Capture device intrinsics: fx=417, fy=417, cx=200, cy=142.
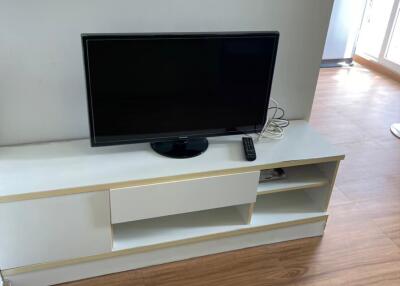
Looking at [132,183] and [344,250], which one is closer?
[132,183]

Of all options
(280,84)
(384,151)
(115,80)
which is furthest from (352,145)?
(115,80)

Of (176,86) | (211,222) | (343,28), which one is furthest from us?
(343,28)

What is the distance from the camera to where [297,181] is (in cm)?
209

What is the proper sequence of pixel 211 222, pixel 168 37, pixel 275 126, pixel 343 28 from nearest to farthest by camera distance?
pixel 168 37 < pixel 211 222 < pixel 275 126 < pixel 343 28

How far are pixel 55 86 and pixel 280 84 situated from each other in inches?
44.4

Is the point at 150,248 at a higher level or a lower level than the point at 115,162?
lower

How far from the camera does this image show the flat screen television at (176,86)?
164 centimetres

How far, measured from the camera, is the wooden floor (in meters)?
1.94

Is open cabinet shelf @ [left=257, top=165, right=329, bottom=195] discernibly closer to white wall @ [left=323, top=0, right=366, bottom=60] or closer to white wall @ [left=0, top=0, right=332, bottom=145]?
white wall @ [left=0, top=0, right=332, bottom=145]

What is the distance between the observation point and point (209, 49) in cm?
173

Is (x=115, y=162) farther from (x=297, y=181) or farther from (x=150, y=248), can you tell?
(x=297, y=181)

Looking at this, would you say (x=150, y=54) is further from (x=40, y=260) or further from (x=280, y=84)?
(x=40, y=260)

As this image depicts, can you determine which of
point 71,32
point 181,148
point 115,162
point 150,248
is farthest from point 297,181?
point 71,32

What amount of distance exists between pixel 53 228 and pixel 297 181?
3.81ft
